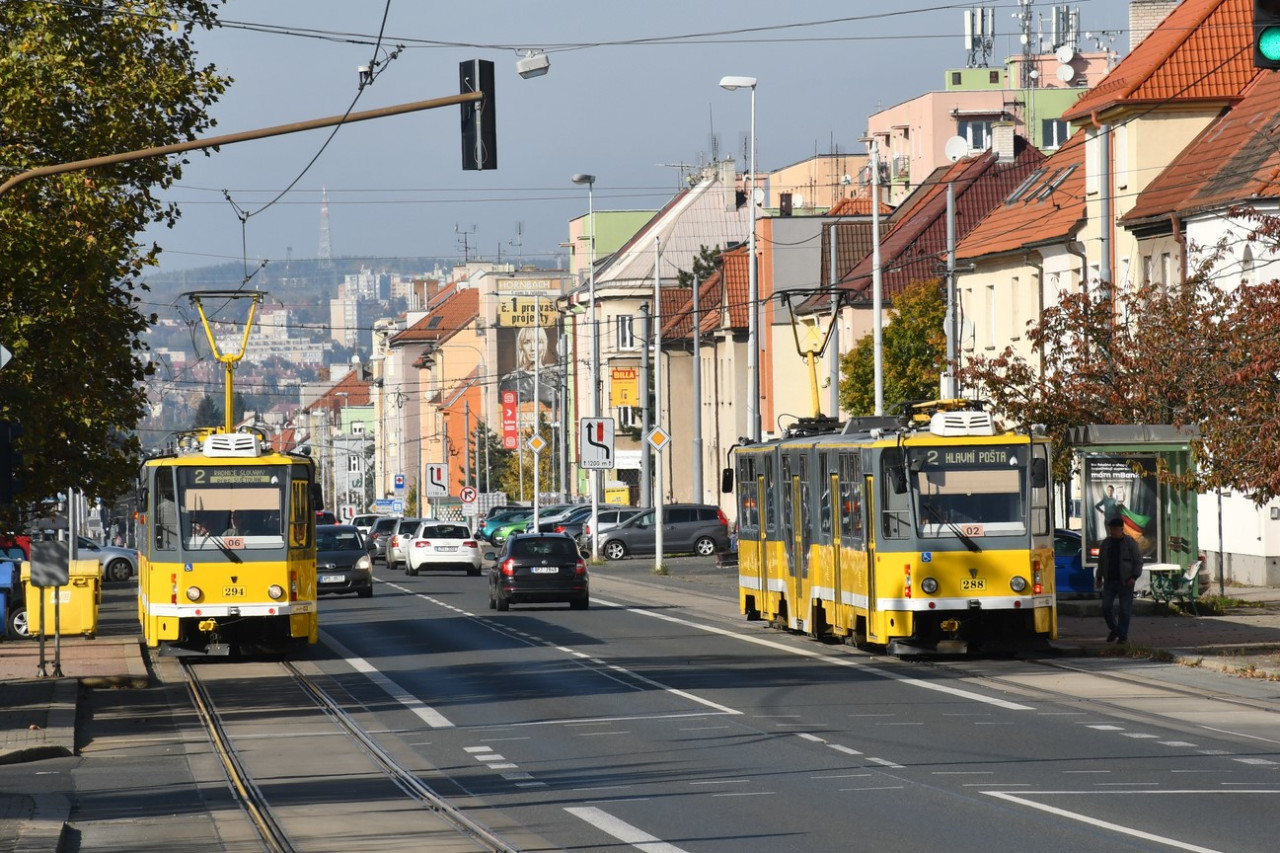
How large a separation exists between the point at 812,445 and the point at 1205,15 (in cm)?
2501

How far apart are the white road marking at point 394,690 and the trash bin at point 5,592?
5.80m

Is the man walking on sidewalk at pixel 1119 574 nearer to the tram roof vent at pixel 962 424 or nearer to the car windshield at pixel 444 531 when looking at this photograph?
the tram roof vent at pixel 962 424

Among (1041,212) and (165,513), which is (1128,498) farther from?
(1041,212)

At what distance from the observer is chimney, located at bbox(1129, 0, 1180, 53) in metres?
59.4

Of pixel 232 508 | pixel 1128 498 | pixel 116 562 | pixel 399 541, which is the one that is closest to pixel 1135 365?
pixel 1128 498

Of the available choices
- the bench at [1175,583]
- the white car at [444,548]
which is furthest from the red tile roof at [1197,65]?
the white car at [444,548]

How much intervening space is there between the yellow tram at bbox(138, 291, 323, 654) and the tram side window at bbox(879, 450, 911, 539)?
7.53 m

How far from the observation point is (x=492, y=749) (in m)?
17.6

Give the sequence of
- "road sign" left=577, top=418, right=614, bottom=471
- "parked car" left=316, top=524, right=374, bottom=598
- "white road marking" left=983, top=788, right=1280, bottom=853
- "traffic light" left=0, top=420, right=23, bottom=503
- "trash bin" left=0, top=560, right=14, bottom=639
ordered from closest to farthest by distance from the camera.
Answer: "white road marking" left=983, top=788, right=1280, bottom=853
"traffic light" left=0, top=420, right=23, bottom=503
"trash bin" left=0, top=560, right=14, bottom=639
"parked car" left=316, top=524, right=374, bottom=598
"road sign" left=577, top=418, right=614, bottom=471

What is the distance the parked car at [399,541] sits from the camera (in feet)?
223

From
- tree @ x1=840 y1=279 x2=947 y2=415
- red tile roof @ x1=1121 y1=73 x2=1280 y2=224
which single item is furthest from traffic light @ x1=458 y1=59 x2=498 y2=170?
tree @ x1=840 y1=279 x2=947 y2=415

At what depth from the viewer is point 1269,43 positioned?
45.1ft

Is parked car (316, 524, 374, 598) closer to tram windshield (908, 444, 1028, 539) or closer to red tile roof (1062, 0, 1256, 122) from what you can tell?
red tile roof (1062, 0, 1256, 122)

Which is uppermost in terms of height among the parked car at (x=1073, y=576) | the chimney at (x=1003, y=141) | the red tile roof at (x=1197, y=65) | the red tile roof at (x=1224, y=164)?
the chimney at (x=1003, y=141)
